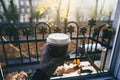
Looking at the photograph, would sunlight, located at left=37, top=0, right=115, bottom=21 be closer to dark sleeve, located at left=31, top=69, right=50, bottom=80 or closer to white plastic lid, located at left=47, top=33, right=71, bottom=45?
white plastic lid, located at left=47, top=33, right=71, bottom=45

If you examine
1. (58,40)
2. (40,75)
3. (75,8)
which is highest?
(75,8)

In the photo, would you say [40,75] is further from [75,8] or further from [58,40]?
[75,8]

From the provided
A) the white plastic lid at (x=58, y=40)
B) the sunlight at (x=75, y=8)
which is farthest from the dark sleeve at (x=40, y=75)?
the sunlight at (x=75, y=8)

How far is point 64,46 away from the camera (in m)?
1.39

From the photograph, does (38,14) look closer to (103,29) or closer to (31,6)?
(31,6)

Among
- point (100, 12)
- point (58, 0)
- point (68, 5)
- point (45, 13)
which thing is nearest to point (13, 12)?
point (45, 13)

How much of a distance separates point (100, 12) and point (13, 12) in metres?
13.3

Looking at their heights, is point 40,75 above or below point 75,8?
below

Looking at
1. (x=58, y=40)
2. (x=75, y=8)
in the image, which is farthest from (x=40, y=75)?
(x=75, y=8)

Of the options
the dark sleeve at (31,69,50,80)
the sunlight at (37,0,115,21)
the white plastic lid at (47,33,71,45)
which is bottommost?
the dark sleeve at (31,69,50,80)

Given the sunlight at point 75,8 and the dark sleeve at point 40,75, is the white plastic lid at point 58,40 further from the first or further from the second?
the sunlight at point 75,8

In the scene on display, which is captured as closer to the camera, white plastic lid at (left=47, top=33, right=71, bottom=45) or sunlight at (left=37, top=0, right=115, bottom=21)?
white plastic lid at (left=47, top=33, right=71, bottom=45)

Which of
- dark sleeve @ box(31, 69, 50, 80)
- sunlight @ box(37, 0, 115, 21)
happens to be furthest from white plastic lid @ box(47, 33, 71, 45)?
sunlight @ box(37, 0, 115, 21)

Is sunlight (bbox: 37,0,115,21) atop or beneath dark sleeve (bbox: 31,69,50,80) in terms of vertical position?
atop
